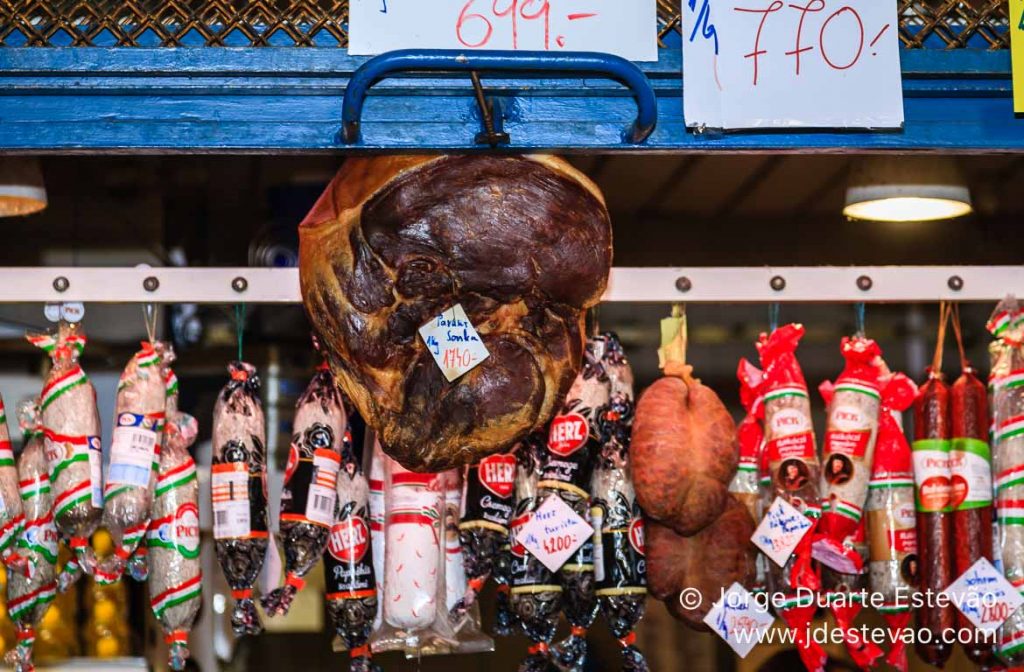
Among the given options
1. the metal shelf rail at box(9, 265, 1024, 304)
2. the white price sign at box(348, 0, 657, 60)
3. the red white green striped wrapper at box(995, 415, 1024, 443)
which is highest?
the white price sign at box(348, 0, 657, 60)

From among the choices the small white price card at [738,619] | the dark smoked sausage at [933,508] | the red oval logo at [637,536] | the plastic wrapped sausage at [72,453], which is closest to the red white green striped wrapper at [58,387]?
the plastic wrapped sausage at [72,453]

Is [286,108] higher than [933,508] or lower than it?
higher

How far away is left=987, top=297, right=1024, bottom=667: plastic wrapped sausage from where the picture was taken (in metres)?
3.11

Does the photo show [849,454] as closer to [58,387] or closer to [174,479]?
[174,479]

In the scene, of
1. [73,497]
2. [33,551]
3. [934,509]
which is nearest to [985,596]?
[934,509]

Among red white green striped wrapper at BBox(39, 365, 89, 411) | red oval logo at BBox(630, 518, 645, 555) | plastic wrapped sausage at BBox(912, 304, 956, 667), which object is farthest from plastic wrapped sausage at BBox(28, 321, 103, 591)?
plastic wrapped sausage at BBox(912, 304, 956, 667)

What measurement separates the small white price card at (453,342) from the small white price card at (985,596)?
5.19 ft

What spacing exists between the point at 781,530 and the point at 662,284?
71cm

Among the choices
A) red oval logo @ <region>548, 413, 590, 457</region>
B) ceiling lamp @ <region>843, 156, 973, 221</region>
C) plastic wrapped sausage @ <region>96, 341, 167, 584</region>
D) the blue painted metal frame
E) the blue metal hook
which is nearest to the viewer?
the blue metal hook

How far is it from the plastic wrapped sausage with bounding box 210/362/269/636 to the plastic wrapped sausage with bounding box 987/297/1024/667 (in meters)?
1.86

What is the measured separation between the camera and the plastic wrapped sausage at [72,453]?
10.1 feet

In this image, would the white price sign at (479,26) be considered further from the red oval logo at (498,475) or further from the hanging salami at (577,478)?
the red oval logo at (498,475)

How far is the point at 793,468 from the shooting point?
325 cm

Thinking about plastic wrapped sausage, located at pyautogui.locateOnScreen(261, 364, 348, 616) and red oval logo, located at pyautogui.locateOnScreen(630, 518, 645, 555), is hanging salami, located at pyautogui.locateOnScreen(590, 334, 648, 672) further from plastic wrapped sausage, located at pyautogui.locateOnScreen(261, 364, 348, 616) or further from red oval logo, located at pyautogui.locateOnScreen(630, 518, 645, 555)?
plastic wrapped sausage, located at pyautogui.locateOnScreen(261, 364, 348, 616)
